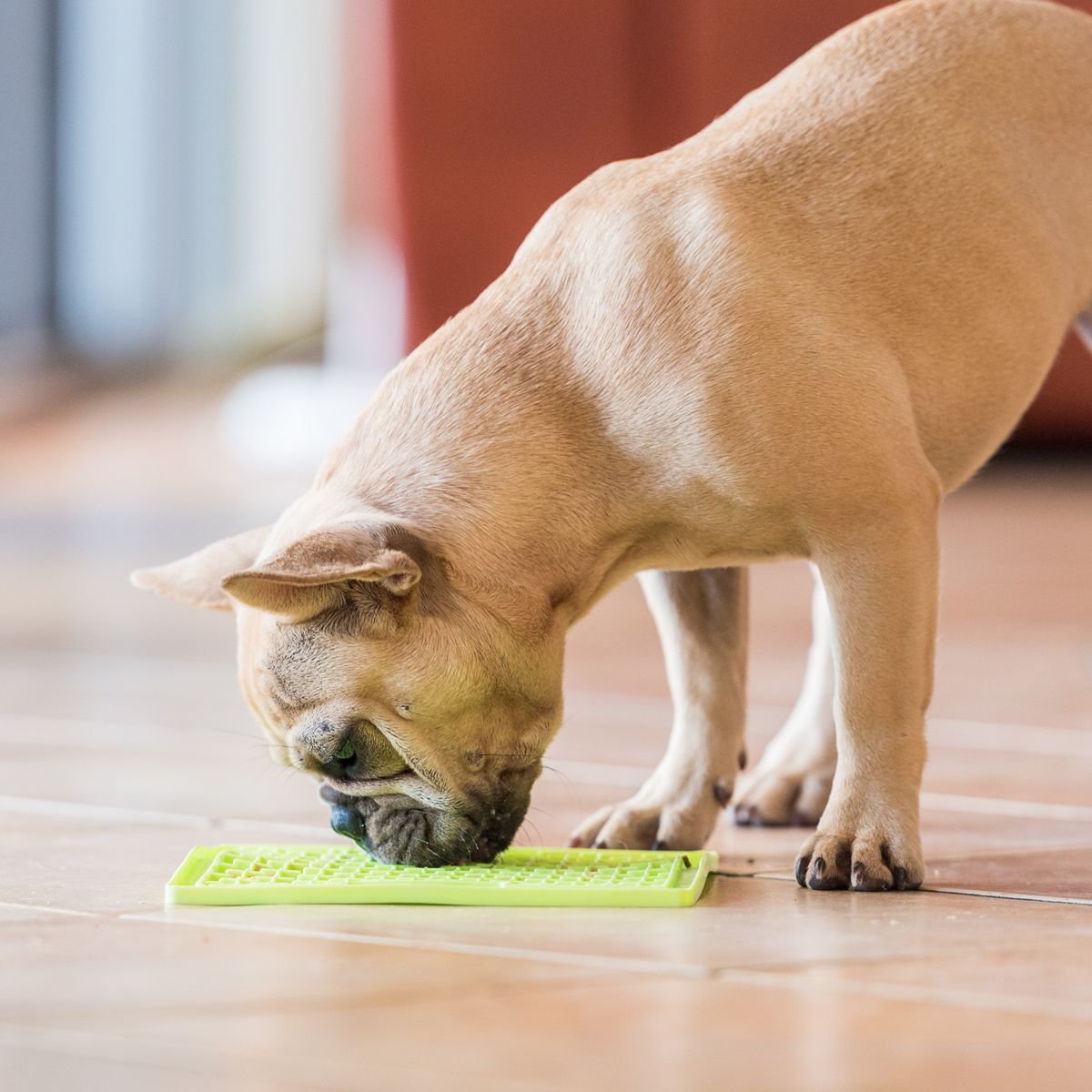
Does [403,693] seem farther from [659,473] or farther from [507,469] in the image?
[659,473]

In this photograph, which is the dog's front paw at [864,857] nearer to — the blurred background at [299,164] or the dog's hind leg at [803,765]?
the dog's hind leg at [803,765]

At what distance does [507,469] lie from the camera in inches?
92.7

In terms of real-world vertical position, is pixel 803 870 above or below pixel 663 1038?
below

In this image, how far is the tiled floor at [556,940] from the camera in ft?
4.99

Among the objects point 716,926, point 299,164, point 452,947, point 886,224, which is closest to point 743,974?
point 716,926

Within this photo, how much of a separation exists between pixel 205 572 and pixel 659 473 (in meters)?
0.67

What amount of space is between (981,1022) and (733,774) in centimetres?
113

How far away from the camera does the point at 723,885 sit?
230 centimetres

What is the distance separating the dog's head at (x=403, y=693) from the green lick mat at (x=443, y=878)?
6cm

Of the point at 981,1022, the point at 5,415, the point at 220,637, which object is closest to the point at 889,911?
the point at 981,1022

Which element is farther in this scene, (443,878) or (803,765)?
(803,765)

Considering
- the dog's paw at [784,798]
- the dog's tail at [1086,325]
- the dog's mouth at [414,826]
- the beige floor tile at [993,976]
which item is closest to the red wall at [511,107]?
the dog's tail at [1086,325]

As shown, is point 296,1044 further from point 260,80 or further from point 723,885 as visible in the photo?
point 260,80

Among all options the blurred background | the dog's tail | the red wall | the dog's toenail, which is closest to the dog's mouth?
the dog's toenail
